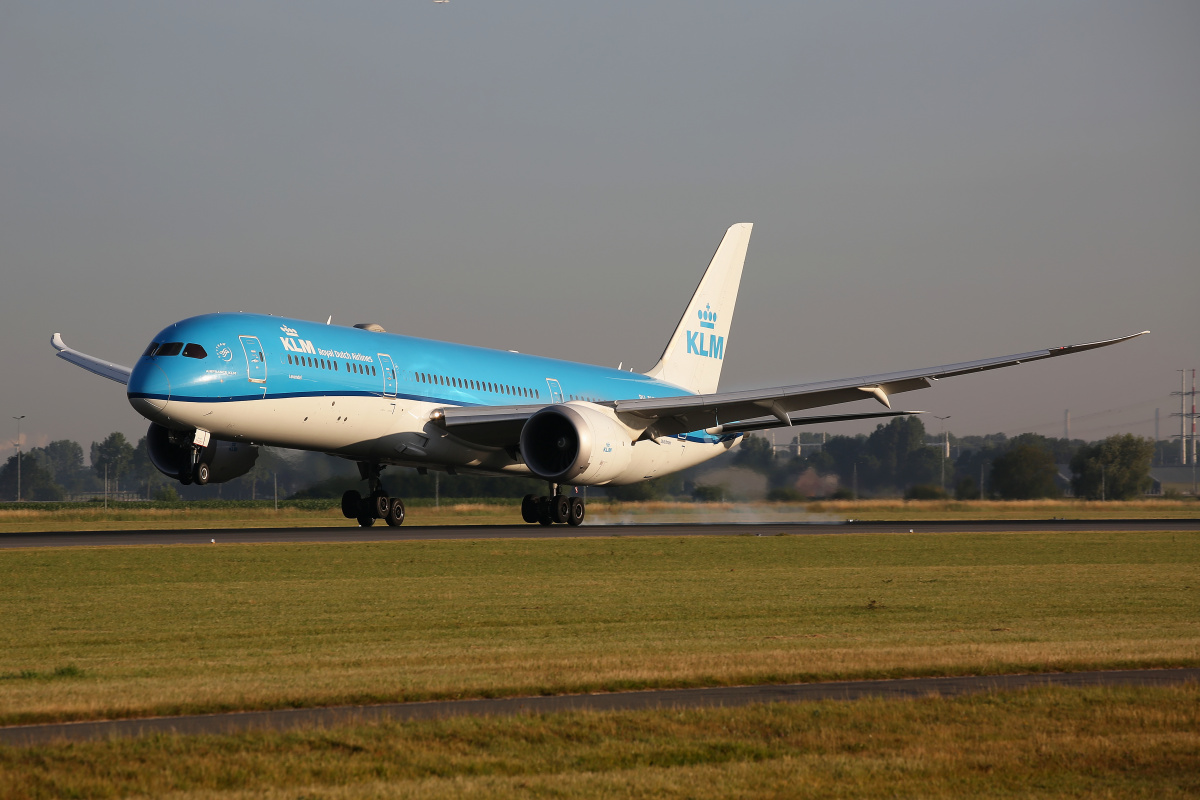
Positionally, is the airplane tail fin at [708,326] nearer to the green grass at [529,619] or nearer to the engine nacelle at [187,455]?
the engine nacelle at [187,455]

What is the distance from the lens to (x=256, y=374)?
3158 centimetres

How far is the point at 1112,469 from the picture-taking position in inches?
2761

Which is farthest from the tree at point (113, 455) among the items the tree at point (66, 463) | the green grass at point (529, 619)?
the green grass at point (529, 619)

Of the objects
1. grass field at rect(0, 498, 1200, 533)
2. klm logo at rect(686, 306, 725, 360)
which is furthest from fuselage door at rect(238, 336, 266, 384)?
klm logo at rect(686, 306, 725, 360)

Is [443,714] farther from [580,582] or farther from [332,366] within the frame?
[332,366]

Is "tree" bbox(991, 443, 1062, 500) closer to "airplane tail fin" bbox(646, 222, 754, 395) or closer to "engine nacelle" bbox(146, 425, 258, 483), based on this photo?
"airplane tail fin" bbox(646, 222, 754, 395)

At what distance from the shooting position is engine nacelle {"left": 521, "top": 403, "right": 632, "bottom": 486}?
3569 centimetres

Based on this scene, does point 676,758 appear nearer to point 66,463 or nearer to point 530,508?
point 530,508

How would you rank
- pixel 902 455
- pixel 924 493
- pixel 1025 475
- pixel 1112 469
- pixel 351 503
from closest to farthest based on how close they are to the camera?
1. pixel 351 503
2. pixel 924 493
3. pixel 1025 475
4. pixel 902 455
5. pixel 1112 469

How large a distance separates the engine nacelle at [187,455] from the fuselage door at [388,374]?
4.59 m

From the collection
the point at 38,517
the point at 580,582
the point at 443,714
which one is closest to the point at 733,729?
the point at 443,714

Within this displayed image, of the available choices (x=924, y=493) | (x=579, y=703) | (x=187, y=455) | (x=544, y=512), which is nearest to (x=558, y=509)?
(x=544, y=512)

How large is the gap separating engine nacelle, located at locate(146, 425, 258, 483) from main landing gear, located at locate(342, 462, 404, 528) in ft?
11.0

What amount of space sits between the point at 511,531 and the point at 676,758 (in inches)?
1081
